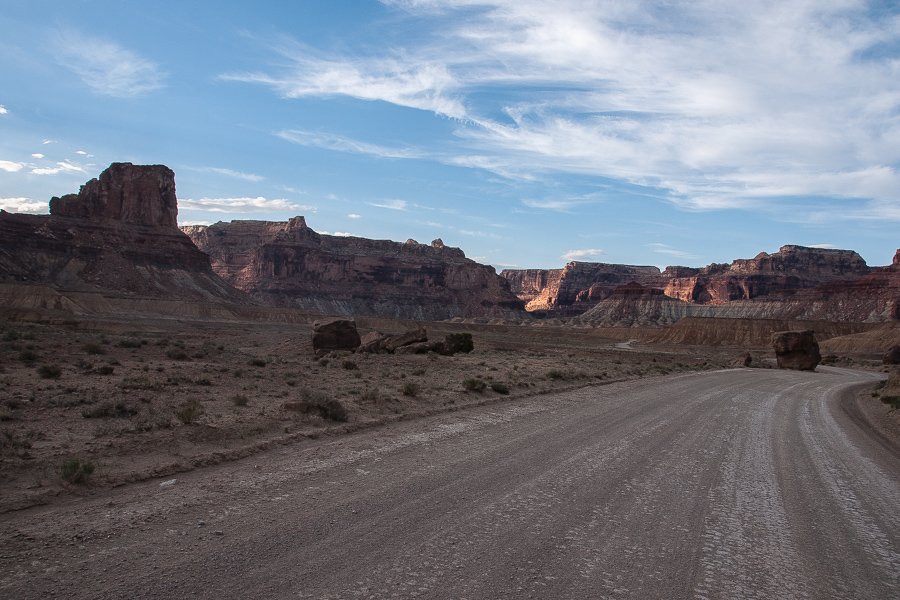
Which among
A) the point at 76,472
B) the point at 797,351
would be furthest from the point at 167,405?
the point at 797,351

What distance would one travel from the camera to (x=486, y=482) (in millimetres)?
6922

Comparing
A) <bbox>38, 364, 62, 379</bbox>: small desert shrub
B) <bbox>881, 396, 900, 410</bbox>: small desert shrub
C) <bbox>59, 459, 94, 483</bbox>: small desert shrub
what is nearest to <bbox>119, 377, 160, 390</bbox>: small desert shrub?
<bbox>38, 364, 62, 379</bbox>: small desert shrub

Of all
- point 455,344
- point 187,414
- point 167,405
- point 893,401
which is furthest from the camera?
point 455,344

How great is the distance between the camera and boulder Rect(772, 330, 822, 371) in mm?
42219

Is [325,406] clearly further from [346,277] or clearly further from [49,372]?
[346,277]

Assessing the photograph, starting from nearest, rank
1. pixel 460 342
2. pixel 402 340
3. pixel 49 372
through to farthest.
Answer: pixel 49 372 → pixel 402 340 → pixel 460 342

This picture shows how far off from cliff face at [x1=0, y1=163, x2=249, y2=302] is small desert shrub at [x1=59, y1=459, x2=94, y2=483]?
95.4 metres

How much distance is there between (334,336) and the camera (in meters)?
32.6

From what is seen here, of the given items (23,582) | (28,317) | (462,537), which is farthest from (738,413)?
(28,317)

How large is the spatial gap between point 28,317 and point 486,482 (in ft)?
195

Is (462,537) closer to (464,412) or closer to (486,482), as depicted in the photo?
(486,482)

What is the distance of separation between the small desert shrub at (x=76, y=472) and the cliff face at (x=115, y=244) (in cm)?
9538

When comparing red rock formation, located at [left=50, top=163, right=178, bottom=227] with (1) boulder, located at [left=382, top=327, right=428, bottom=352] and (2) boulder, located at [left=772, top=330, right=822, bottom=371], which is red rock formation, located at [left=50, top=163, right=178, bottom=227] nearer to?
(1) boulder, located at [left=382, top=327, right=428, bottom=352]

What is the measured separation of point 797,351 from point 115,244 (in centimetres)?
12273
